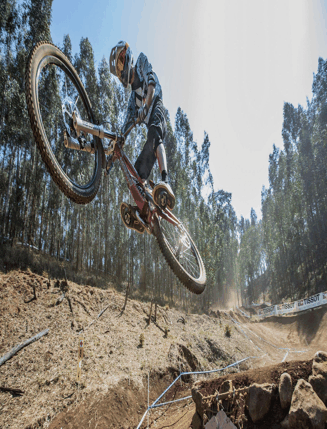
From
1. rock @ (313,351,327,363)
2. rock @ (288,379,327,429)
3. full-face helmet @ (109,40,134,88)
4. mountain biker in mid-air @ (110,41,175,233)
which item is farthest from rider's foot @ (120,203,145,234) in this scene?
rock @ (313,351,327,363)

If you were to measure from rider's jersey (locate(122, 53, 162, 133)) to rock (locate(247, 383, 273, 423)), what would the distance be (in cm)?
376

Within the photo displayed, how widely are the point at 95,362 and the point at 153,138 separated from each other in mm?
6697

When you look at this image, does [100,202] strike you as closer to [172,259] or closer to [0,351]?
[0,351]

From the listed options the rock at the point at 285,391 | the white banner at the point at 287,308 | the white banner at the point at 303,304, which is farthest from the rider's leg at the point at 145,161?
the white banner at the point at 287,308

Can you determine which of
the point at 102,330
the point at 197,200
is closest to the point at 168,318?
the point at 102,330

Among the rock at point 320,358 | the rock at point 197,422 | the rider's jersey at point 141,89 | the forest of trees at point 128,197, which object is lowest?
the rock at point 197,422

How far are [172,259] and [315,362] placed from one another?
7.95 ft

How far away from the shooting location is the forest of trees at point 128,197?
45.5ft

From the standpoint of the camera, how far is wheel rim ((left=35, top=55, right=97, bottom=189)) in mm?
3001

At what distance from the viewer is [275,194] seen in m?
38.9

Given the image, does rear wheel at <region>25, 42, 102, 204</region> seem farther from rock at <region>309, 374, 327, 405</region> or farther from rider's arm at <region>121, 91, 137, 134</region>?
rock at <region>309, 374, 327, 405</region>

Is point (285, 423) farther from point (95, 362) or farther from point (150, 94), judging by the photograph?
point (95, 362)

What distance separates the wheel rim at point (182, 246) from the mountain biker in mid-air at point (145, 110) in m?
0.55

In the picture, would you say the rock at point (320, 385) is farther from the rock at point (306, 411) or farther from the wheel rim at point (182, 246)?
the wheel rim at point (182, 246)
